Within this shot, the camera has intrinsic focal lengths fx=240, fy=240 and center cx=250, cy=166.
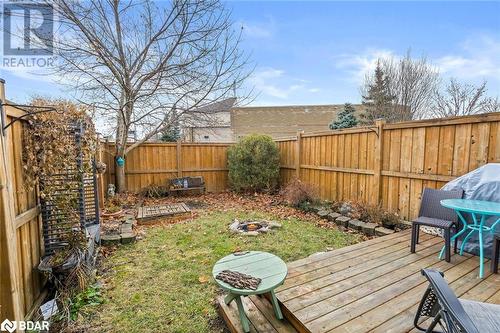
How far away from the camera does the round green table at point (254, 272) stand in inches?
74.1

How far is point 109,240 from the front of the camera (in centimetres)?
413

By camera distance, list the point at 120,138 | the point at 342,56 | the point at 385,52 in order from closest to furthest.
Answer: the point at 120,138
the point at 342,56
the point at 385,52

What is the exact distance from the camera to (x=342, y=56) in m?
9.17

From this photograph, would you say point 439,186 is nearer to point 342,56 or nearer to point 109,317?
point 109,317

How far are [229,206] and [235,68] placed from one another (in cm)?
449

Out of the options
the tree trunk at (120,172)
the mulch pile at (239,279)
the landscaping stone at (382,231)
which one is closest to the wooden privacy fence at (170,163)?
the tree trunk at (120,172)

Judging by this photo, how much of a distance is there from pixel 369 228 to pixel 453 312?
346 centimetres

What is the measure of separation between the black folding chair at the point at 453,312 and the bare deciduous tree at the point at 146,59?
7.49 metres

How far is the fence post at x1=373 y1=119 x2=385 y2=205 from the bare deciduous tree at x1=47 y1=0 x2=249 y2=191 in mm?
4840

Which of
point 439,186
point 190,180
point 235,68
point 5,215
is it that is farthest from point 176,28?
point 439,186

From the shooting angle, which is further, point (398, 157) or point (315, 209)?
point (315, 209)

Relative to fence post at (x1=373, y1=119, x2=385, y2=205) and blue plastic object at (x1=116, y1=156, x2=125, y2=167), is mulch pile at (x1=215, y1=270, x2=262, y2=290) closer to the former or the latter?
fence post at (x1=373, y1=119, x2=385, y2=205)

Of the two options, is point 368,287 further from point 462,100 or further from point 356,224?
point 462,100

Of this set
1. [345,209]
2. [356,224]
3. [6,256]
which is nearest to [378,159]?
[345,209]
